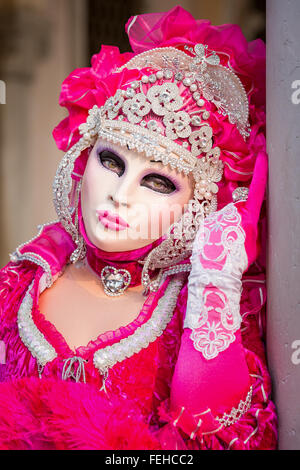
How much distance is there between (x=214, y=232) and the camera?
106cm

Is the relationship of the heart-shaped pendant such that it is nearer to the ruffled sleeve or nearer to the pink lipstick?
the pink lipstick

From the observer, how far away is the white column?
39.0 inches

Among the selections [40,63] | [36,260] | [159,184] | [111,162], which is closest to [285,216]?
[159,184]

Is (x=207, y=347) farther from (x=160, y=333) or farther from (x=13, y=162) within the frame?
(x=13, y=162)

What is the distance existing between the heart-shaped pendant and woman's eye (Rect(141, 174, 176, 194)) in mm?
216

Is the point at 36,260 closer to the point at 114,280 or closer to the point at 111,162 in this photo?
the point at 114,280

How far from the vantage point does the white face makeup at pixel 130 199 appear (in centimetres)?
117

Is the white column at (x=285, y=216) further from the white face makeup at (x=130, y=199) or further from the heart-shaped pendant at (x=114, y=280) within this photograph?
the heart-shaped pendant at (x=114, y=280)

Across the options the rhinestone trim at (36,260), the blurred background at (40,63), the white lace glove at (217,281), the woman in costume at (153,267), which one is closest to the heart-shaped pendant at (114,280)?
the woman in costume at (153,267)

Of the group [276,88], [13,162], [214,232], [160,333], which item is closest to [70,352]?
[160,333]

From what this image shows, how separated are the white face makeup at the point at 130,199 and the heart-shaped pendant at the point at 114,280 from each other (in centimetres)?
9

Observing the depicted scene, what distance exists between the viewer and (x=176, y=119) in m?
1.20

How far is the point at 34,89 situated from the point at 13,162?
14.1 inches
